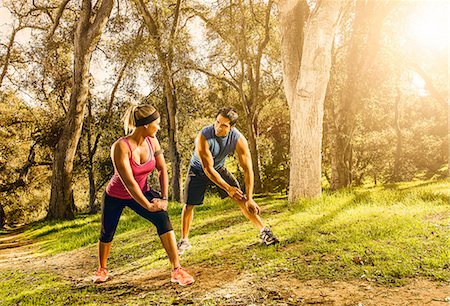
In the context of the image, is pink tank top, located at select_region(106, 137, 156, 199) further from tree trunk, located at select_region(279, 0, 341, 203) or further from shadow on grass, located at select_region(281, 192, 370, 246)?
tree trunk, located at select_region(279, 0, 341, 203)

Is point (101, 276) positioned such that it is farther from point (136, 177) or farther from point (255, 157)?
point (255, 157)

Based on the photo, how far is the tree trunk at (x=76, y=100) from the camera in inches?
558

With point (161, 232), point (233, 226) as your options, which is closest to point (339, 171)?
point (233, 226)

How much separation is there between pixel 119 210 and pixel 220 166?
1733 millimetres

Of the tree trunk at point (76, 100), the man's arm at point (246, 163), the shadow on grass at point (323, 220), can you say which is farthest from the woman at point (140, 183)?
the tree trunk at point (76, 100)

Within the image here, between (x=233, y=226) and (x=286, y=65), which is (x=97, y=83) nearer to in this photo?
(x=286, y=65)

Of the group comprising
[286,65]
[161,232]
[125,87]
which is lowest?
[161,232]

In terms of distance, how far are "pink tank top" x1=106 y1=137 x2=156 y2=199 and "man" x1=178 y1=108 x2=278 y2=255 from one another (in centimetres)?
84

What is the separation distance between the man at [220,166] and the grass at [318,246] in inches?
24.2

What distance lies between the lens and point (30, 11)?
1747 centimetres

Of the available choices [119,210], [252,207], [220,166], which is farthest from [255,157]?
[119,210]

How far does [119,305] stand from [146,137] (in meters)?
1.97

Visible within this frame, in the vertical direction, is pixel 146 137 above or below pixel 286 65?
below

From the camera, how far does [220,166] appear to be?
5840 millimetres
